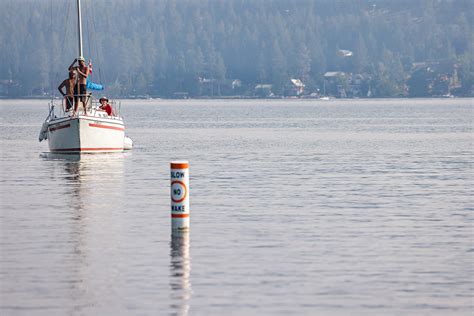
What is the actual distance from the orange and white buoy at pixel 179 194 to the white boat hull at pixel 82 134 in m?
27.6

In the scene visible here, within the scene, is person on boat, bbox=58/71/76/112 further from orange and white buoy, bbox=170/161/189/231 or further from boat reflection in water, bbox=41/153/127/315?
orange and white buoy, bbox=170/161/189/231

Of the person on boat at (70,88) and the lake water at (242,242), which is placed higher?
the person on boat at (70,88)

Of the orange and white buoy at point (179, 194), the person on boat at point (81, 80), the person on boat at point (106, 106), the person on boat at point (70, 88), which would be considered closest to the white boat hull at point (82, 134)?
the person on boat at point (106, 106)

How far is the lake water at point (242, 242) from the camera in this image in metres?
16.2

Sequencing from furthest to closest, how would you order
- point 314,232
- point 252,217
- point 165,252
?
point 252,217 < point 314,232 < point 165,252

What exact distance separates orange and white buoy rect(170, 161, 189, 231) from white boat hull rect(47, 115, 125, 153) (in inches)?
1085

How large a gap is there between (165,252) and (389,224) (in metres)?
5.42

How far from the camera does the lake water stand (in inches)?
639

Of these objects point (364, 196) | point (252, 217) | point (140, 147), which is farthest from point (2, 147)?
point (252, 217)

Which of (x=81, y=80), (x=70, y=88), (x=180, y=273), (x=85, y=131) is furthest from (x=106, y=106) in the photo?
(x=180, y=273)

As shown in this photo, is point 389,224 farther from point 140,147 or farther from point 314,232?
point 140,147

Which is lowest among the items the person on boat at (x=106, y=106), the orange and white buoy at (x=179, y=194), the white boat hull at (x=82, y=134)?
the white boat hull at (x=82, y=134)

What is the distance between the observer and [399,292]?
1670 cm

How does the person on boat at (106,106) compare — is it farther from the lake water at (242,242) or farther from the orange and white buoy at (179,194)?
the orange and white buoy at (179,194)
